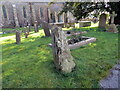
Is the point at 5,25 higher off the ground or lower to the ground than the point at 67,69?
higher

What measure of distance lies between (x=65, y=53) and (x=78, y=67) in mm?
687

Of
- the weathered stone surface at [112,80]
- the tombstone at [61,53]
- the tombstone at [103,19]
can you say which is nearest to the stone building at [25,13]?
the tombstone at [103,19]

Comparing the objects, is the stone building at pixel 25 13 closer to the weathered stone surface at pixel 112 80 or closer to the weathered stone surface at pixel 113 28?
the weathered stone surface at pixel 113 28

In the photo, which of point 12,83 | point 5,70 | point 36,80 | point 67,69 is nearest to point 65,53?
point 67,69

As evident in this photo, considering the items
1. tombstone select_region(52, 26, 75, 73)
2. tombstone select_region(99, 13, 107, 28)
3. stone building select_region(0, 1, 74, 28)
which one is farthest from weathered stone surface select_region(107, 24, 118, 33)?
stone building select_region(0, 1, 74, 28)

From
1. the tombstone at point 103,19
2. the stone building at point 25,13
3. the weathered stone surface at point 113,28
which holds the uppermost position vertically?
the stone building at point 25,13

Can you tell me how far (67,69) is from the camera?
3.23 meters

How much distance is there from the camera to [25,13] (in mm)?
23516

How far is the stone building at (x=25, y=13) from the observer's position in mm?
21127

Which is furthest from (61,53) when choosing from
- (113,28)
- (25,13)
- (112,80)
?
(25,13)

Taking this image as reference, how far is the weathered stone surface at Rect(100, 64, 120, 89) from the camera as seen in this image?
264cm

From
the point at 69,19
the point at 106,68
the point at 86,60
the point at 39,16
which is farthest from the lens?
the point at 69,19

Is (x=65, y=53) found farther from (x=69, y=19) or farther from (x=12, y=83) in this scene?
(x=69, y=19)

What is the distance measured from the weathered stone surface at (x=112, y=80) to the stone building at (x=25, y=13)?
21191 millimetres
